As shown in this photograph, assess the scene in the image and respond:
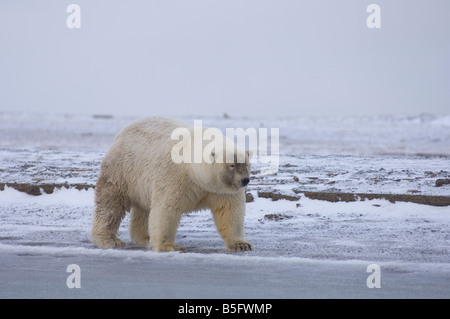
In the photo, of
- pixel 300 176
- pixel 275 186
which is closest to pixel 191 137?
pixel 275 186

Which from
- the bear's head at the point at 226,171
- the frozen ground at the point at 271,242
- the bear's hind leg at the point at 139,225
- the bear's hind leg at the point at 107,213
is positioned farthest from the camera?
the bear's hind leg at the point at 139,225

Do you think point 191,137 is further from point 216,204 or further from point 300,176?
point 300,176

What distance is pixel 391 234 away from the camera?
671cm

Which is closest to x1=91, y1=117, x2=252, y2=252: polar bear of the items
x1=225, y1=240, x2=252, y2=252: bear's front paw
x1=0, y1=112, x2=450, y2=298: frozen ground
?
x1=225, y1=240, x2=252, y2=252: bear's front paw

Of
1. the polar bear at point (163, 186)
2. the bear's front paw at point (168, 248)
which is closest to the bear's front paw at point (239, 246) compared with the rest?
the polar bear at point (163, 186)

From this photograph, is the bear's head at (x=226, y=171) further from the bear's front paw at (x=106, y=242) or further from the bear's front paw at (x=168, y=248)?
the bear's front paw at (x=106, y=242)

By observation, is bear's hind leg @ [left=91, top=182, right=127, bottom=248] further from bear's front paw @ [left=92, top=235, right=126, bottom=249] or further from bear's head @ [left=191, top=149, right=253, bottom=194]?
bear's head @ [left=191, top=149, right=253, bottom=194]

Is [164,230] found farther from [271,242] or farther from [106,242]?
[271,242]

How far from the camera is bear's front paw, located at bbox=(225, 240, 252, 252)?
608cm

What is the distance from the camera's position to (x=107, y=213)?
6.88 meters

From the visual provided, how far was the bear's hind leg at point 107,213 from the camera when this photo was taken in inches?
267

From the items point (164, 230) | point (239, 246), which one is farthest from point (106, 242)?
point (239, 246)

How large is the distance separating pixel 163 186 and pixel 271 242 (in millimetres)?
1245
